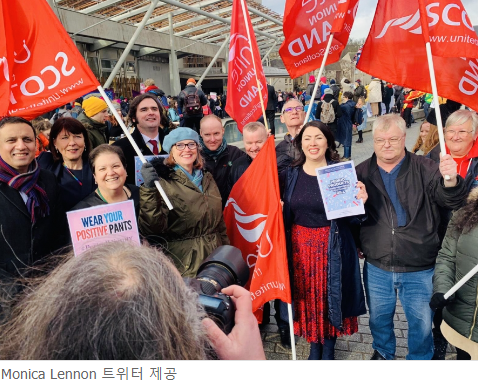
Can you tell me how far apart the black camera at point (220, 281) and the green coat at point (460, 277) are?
4.25 feet

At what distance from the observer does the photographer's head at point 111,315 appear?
83cm

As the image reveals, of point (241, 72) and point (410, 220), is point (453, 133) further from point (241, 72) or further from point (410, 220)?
point (241, 72)

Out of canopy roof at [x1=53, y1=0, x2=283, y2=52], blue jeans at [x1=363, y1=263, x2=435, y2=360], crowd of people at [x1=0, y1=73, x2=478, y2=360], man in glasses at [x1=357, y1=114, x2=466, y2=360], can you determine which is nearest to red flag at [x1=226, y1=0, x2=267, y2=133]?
crowd of people at [x1=0, y1=73, x2=478, y2=360]

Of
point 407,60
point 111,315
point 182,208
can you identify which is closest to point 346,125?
point 407,60

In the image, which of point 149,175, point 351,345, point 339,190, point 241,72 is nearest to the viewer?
point 149,175

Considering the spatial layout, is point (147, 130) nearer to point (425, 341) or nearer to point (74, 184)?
point (74, 184)

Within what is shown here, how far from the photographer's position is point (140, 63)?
2247 cm

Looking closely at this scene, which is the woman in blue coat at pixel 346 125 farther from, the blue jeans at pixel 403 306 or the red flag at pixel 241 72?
the blue jeans at pixel 403 306

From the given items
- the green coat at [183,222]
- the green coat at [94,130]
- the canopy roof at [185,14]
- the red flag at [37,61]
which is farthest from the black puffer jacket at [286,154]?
the canopy roof at [185,14]

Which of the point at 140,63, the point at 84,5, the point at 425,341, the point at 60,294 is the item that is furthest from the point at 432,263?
the point at 140,63

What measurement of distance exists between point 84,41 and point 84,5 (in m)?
2.43

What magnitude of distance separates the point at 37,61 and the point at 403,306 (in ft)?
10.4

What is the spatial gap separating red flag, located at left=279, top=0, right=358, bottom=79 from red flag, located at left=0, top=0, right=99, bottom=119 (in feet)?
5.93

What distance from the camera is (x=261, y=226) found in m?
2.92
